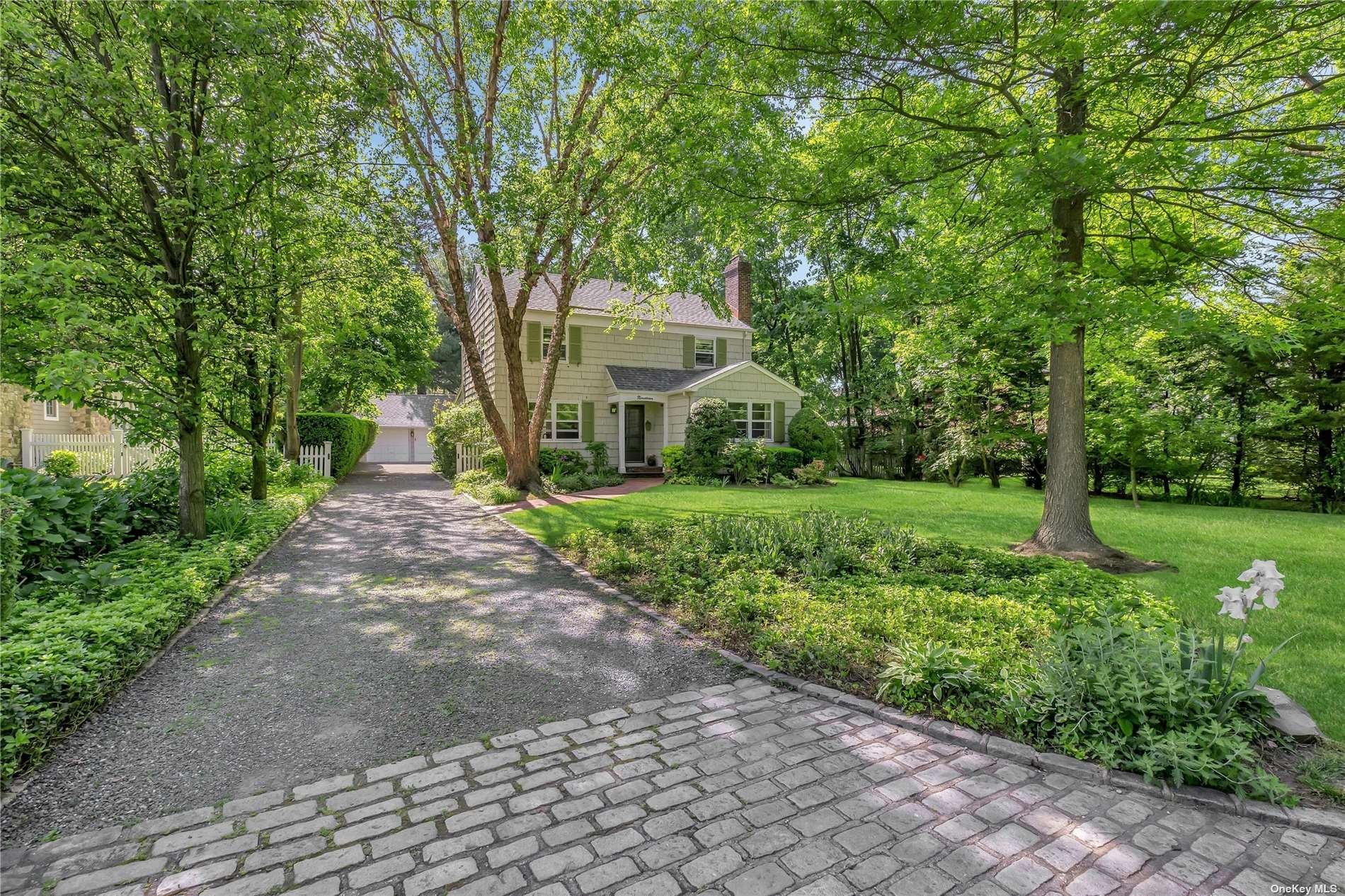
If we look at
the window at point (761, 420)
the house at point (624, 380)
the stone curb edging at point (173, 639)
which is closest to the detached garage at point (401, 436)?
the house at point (624, 380)

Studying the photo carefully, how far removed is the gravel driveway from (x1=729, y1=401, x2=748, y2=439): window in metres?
12.2

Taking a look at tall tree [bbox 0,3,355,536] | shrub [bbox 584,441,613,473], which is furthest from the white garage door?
tall tree [bbox 0,3,355,536]

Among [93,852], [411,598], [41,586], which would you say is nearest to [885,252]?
[411,598]

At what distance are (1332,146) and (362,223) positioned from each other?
43.6ft

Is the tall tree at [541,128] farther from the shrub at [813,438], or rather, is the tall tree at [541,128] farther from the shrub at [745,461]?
the shrub at [813,438]

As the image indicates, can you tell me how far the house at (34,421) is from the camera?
15875mm

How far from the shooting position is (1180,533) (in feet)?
29.0

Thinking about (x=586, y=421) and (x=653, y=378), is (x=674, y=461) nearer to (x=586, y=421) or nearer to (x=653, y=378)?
(x=586, y=421)

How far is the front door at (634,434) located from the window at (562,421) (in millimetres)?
1837

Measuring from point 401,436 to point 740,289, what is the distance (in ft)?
103

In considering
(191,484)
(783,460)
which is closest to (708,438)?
(783,460)

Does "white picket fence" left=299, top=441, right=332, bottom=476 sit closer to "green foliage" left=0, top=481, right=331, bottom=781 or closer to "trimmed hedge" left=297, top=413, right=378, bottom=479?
"trimmed hedge" left=297, top=413, right=378, bottom=479

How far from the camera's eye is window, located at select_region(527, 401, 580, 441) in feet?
57.8

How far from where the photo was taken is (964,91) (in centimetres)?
714
